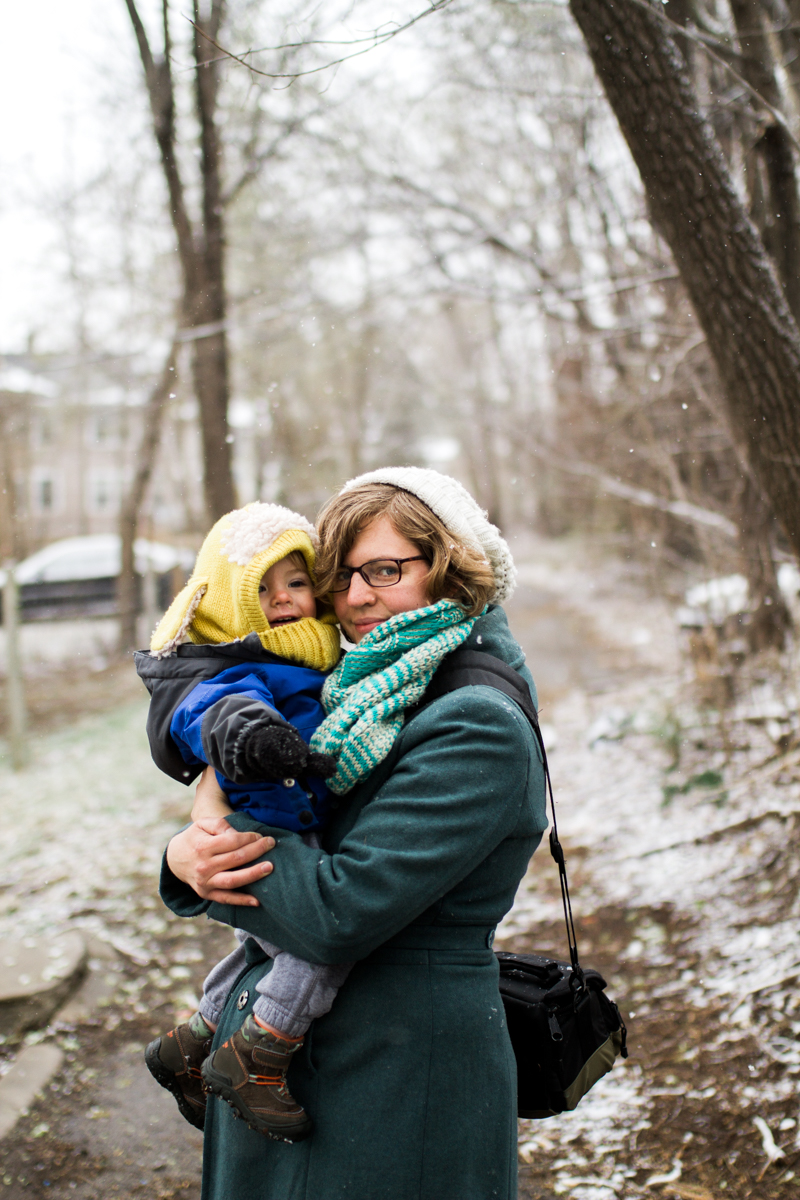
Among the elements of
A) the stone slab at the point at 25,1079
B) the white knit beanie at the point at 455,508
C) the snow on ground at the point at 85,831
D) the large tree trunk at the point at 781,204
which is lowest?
the snow on ground at the point at 85,831

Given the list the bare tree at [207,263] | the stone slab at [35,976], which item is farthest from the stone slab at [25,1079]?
the bare tree at [207,263]

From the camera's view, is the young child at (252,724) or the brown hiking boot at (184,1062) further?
the brown hiking boot at (184,1062)

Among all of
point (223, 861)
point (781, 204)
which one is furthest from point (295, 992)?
point (781, 204)

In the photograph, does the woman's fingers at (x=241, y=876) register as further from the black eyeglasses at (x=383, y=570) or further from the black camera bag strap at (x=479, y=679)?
the black eyeglasses at (x=383, y=570)

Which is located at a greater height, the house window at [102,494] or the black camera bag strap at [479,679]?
the house window at [102,494]

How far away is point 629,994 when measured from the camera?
3988 mm

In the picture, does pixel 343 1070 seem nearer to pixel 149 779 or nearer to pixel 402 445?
pixel 149 779

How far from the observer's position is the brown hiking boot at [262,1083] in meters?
1.55

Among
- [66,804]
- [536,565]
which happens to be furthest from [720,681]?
[536,565]

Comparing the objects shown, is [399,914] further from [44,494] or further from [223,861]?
[44,494]

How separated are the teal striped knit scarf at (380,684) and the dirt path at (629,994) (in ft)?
7.51

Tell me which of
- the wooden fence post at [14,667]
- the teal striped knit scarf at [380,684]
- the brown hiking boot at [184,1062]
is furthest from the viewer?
the wooden fence post at [14,667]

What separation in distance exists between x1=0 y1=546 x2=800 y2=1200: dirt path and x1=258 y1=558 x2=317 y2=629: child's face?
7.69 feet

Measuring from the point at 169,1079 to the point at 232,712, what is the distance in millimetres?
1051
